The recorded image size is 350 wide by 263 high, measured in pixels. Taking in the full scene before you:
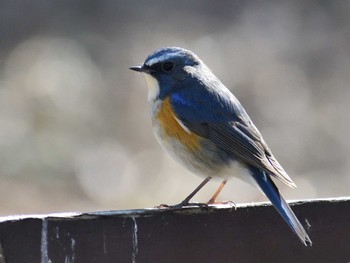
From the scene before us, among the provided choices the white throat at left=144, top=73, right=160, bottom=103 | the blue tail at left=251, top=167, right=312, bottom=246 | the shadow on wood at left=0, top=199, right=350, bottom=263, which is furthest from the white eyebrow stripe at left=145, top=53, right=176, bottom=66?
the shadow on wood at left=0, top=199, right=350, bottom=263

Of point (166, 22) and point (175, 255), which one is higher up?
point (166, 22)

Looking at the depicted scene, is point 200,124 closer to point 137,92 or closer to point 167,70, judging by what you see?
point 167,70

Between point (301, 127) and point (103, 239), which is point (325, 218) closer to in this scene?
point (103, 239)

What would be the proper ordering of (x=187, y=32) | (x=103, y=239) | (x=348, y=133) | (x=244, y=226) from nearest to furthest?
1. (x=103, y=239)
2. (x=244, y=226)
3. (x=348, y=133)
4. (x=187, y=32)

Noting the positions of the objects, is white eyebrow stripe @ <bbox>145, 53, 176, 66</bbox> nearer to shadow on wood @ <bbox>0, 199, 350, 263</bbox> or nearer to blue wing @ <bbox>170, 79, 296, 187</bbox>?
blue wing @ <bbox>170, 79, 296, 187</bbox>

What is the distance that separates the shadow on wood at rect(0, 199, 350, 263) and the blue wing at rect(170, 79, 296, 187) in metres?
1.03

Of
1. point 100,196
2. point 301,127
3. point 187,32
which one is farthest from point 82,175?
point 187,32

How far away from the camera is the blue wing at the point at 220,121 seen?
5.51m

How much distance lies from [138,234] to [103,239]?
Result: 0.16 m

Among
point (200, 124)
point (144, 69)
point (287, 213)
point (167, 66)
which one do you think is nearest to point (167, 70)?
point (167, 66)

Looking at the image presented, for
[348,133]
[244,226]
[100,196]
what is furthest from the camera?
[348,133]

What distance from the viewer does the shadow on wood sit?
12.5 feet

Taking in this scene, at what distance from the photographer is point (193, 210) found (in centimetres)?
430

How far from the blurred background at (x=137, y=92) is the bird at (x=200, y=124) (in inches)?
134
